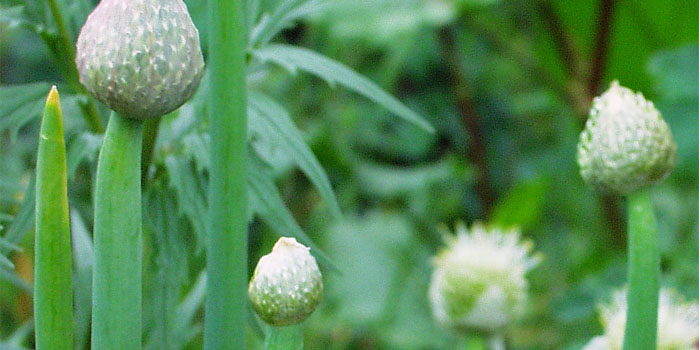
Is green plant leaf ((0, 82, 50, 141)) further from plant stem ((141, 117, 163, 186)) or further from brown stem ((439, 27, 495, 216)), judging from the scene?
brown stem ((439, 27, 495, 216))

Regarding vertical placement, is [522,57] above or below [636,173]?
above

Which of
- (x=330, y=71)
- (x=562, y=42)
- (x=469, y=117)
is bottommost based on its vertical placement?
(x=330, y=71)

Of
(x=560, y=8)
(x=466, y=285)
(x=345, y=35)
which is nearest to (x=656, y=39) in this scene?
(x=560, y=8)

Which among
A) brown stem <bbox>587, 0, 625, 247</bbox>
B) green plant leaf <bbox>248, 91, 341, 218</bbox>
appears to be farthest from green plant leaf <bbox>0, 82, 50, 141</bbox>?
brown stem <bbox>587, 0, 625, 247</bbox>

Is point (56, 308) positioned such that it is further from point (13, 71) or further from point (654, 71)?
point (13, 71)

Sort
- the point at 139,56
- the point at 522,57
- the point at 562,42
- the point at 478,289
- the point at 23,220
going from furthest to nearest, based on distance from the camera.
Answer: the point at 522,57 → the point at 562,42 → the point at 478,289 → the point at 23,220 → the point at 139,56

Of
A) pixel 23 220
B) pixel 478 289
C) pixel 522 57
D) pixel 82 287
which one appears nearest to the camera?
pixel 23 220

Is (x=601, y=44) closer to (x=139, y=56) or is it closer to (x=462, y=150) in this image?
(x=462, y=150)

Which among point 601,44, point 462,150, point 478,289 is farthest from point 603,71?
point 478,289
